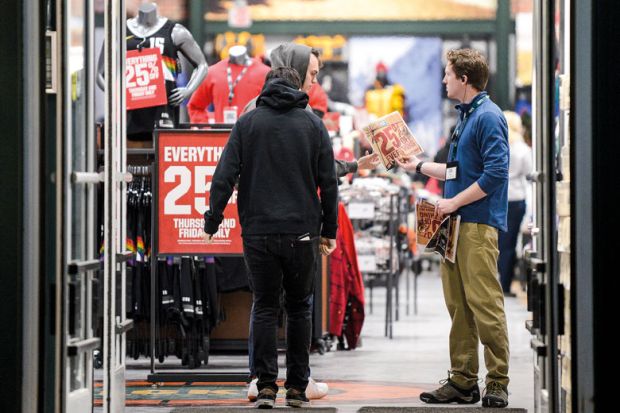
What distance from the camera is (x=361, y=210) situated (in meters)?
10.2

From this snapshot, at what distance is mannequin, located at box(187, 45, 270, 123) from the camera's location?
30.0 feet

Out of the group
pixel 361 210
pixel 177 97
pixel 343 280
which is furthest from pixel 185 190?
pixel 361 210

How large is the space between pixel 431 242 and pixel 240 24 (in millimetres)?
12946

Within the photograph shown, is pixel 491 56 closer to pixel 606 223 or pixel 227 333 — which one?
pixel 227 333

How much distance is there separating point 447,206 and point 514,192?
23.7 ft

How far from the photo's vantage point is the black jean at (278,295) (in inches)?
239

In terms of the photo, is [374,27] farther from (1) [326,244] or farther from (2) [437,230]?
(1) [326,244]

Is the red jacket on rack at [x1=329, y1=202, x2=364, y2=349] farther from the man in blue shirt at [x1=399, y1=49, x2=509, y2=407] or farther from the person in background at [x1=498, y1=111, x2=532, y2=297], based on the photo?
the person in background at [x1=498, y1=111, x2=532, y2=297]

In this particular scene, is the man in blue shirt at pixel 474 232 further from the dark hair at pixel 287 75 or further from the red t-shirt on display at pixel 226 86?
the red t-shirt on display at pixel 226 86

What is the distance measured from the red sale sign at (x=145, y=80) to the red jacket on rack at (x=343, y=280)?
164 centimetres

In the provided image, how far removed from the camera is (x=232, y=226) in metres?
7.55

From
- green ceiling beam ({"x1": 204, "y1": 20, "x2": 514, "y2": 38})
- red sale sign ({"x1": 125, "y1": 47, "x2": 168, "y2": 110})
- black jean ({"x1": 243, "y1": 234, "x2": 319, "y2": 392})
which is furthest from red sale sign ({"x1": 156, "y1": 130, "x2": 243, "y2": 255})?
green ceiling beam ({"x1": 204, "y1": 20, "x2": 514, "y2": 38})

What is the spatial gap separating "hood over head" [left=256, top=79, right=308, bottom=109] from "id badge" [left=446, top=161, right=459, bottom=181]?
81 centimetres

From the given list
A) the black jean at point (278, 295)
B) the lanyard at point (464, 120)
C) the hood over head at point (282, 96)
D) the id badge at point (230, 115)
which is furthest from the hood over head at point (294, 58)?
the id badge at point (230, 115)
